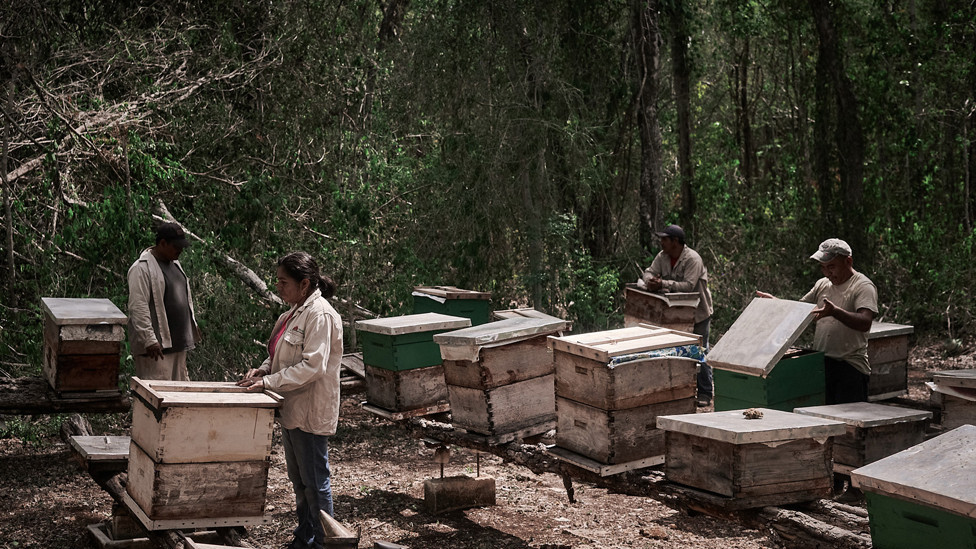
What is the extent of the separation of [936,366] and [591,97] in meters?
5.67

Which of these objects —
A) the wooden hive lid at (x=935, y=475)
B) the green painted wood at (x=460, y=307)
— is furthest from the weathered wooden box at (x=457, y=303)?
the wooden hive lid at (x=935, y=475)

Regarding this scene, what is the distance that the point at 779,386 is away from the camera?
5977mm

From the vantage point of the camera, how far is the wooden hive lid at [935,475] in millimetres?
3617

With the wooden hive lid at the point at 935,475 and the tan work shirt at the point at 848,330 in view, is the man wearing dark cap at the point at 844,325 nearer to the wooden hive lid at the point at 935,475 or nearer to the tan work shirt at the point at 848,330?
the tan work shirt at the point at 848,330

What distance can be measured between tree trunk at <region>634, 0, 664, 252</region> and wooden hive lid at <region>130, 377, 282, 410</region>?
7839mm

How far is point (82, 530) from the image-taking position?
658cm

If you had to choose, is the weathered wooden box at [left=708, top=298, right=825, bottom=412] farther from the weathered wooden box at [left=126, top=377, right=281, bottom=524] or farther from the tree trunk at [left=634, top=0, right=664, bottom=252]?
the tree trunk at [left=634, top=0, right=664, bottom=252]

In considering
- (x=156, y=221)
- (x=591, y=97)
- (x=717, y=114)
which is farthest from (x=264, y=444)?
(x=717, y=114)

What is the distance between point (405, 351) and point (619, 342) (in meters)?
2.16

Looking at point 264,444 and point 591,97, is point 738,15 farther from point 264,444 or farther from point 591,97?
point 264,444

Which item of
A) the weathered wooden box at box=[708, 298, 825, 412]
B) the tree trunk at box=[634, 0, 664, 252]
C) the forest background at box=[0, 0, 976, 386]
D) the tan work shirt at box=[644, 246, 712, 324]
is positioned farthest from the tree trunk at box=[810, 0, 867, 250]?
the weathered wooden box at box=[708, 298, 825, 412]

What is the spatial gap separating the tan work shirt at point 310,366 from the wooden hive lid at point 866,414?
2.77 meters

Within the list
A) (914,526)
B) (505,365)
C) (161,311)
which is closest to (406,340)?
(505,365)

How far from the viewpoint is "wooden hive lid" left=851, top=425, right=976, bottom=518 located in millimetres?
3617
